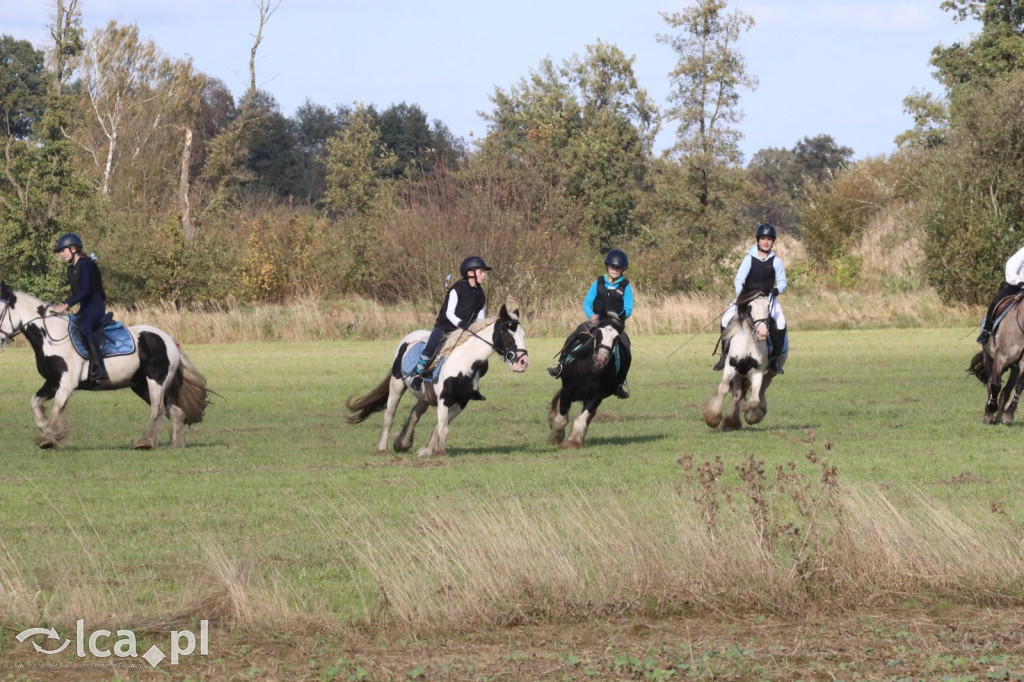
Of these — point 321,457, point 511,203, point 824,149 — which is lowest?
point 321,457

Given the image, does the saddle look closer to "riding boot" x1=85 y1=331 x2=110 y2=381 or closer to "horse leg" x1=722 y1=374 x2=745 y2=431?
"horse leg" x1=722 y1=374 x2=745 y2=431

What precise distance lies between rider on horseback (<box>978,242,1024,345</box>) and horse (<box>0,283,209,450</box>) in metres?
9.14

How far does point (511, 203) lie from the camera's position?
42656 millimetres

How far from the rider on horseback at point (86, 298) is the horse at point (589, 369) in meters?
5.00

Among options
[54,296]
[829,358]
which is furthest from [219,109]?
[829,358]

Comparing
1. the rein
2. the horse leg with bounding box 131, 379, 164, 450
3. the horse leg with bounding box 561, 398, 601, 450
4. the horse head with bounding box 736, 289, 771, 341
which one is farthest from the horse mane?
the horse head with bounding box 736, 289, 771, 341

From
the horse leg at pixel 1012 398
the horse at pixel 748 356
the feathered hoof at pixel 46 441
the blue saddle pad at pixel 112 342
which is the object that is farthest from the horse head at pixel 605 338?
the feathered hoof at pixel 46 441

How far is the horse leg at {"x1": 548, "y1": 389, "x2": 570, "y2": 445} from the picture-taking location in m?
15.6

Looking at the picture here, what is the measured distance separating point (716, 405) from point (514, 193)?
2654 centimetres

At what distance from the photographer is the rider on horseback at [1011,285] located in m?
16.5

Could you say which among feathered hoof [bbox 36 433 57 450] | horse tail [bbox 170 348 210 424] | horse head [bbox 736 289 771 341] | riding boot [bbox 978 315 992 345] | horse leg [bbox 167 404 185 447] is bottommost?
feathered hoof [bbox 36 433 57 450]

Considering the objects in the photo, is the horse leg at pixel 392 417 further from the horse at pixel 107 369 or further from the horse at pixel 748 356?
the horse at pixel 748 356

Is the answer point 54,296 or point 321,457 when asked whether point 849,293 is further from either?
point 321,457

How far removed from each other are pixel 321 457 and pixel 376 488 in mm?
2721
